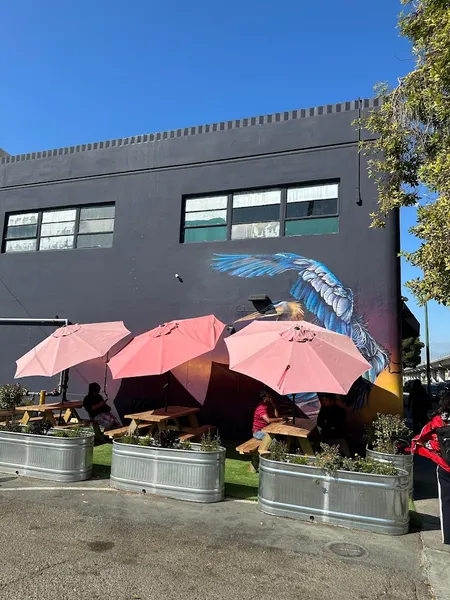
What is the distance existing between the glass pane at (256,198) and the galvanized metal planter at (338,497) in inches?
282

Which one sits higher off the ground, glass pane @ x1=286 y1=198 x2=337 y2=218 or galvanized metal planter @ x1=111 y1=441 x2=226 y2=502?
glass pane @ x1=286 y1=198 x2=337 y2=218

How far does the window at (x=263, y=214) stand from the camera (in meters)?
11.5

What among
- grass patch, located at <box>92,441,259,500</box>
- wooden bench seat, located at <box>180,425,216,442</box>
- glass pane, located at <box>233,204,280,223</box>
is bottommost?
grass patch, located at <box>92,441,259,500</box>

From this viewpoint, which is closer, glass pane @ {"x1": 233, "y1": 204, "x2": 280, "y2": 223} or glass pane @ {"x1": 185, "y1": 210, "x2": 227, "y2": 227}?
glass pane @ {"x1": 233, "y1": 204, "x2": 280, "y2": 223}

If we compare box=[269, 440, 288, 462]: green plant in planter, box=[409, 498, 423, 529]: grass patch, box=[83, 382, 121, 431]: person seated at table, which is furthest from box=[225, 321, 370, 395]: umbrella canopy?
box=[83, 382, 121, 431]: person seated at table

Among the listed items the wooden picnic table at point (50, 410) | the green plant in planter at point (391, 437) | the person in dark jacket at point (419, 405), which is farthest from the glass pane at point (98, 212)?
the person in dark jacket at point (419, 405)

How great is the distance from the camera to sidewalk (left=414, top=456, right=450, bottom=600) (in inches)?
183

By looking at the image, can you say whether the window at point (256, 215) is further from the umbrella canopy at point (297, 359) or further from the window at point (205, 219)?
the umbrella canopy at point (297, 359)

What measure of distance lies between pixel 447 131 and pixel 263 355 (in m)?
4.62

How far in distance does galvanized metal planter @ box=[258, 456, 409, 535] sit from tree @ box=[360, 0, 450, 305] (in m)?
2.92

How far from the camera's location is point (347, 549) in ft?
17.5

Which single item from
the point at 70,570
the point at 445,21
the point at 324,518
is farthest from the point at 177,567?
the point at 445,21

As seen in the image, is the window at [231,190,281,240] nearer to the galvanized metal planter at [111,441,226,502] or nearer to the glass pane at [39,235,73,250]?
the glass pane at [39,235,73,250]

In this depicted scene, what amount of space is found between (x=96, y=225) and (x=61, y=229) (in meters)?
1.22
